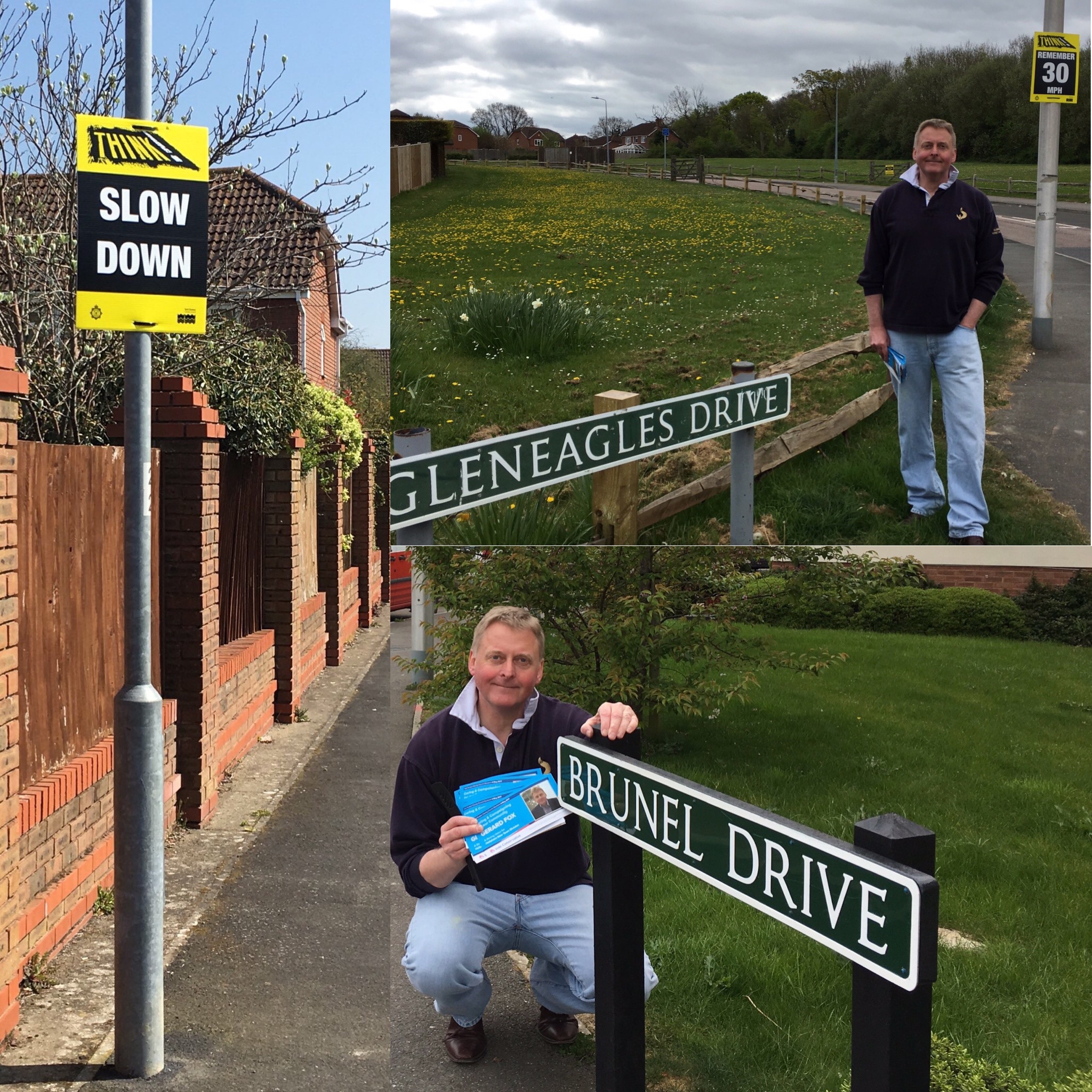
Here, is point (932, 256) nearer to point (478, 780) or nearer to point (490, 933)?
point (478, 780)

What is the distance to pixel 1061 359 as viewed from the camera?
2.65 metres

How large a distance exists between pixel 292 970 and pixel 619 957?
3.77m

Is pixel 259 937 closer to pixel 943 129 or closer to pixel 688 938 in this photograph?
pixel 688 938

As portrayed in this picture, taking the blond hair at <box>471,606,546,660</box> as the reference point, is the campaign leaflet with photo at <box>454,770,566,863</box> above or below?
below

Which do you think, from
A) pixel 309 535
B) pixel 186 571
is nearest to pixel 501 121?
pixel 186 571

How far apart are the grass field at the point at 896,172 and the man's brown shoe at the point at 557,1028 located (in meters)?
1.88

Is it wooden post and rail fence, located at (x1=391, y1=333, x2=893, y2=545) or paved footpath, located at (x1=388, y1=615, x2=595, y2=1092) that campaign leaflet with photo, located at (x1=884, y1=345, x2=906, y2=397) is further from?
paved footpath, located at (x1=388, y1=615, x2=595, y2=1092)

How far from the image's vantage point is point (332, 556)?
1313 centimetres

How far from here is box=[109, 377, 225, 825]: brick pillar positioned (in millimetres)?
7301

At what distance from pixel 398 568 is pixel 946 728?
1996mm

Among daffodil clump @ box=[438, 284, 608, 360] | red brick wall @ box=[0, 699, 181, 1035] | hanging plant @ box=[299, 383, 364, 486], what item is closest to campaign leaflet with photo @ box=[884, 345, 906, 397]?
daffodil clump @ box=[438, 284, 608, 360]

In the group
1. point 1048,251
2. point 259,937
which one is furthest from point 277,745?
point 1048,251

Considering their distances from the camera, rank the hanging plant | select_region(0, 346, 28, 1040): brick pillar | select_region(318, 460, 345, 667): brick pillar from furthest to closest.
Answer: select_region(318, 460, 345, 667): brick pillar → the hanging plant → select_region(0, 346, 28, 1040): brick pillar

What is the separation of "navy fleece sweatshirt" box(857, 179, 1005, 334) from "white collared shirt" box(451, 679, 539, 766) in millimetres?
1077
